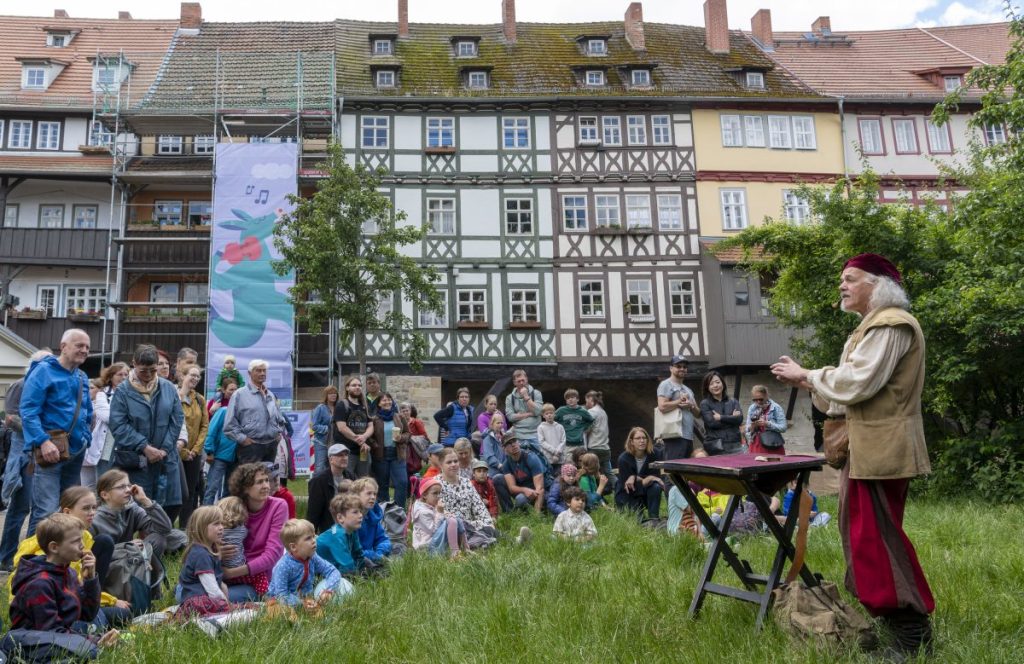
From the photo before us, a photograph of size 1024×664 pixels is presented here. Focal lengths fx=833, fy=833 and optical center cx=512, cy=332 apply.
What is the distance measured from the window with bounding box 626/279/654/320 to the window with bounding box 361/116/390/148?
8.75 meters

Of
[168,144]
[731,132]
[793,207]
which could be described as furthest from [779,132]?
[168,144]

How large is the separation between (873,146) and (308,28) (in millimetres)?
20403

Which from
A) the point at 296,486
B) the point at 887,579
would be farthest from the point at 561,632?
the point at 296,486

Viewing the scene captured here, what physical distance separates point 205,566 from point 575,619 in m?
2.57

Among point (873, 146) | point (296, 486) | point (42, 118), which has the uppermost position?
point (42, 118)

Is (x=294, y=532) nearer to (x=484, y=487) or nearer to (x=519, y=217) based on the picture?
(x=484, y=487)

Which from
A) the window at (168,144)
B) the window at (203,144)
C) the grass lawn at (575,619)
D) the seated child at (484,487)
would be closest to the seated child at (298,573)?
the grass lawn at (575,619)

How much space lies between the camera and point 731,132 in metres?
26.7

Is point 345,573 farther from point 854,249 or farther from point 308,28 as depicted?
point 308,28

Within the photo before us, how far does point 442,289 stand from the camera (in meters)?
25.2

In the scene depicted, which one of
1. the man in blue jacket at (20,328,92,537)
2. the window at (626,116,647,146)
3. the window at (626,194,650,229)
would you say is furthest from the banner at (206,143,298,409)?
the man in blue jacket at (20,328,92,537)

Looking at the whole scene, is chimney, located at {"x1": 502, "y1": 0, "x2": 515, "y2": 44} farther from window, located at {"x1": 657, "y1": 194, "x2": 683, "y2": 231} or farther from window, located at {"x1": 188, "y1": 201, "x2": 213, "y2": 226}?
window, located at {"x1": 188, "y1": 201, "x2": 213, "y2": 226}

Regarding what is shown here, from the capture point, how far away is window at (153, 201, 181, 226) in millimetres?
26578

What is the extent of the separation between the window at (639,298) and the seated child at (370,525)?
61.3ft
